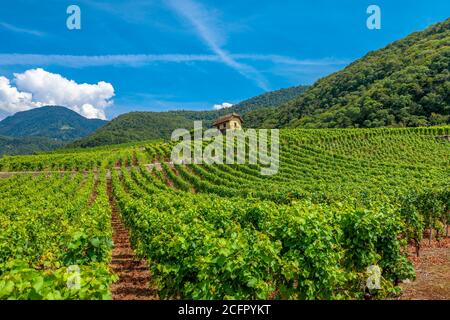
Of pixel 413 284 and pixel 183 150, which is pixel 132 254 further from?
pixel 183 150

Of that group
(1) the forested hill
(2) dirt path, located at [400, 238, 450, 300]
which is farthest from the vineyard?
(1) the forested hill

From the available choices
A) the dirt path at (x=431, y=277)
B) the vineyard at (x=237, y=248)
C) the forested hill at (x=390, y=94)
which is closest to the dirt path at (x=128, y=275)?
the vineyard at (x=237, y=248)

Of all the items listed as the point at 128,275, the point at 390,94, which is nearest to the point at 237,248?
the point at 128,275

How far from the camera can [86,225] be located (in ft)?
36.5

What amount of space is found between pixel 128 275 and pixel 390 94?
10186 cm

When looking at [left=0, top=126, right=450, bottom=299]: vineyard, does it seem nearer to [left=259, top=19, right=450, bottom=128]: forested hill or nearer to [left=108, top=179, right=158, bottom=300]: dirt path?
[left=108, top=179, right=158, bottom=300]: dirt path

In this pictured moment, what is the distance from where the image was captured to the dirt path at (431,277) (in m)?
9.60

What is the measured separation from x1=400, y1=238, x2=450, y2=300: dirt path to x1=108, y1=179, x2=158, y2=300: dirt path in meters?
8.10

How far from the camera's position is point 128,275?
12.7 meters

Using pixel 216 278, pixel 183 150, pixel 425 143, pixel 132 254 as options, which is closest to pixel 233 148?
pixel 183 150

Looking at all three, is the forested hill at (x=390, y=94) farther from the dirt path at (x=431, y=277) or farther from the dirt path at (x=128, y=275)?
the dirt path at (x=128, y=275)

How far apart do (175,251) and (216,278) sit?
1830 millimetres
